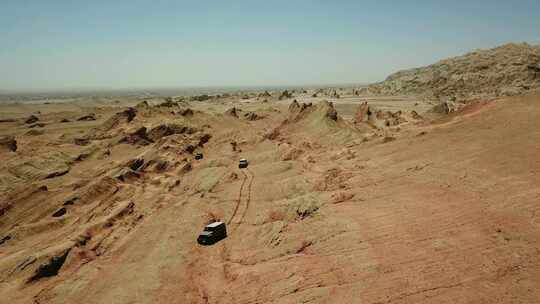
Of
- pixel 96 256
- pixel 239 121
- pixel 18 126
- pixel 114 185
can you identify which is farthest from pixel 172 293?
pixel 18 126

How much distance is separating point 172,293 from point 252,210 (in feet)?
31.3

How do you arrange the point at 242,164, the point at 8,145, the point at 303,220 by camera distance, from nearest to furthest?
1. the point at 303,220
2. the point at 242,164
3. the point at 8,145

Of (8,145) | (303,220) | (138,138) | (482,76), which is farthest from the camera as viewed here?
(482,76)

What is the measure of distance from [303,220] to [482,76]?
A: 71696 millimetres

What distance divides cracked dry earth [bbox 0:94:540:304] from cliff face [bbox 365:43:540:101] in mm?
41763

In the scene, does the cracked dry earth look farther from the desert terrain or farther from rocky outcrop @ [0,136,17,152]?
rocky outcrop @ [0,136,17,152]

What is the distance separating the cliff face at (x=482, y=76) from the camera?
67.9m

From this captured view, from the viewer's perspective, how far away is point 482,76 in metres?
78.9

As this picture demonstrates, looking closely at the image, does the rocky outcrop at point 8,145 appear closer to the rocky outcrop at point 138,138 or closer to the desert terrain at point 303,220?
the desert terrain at point 303,220

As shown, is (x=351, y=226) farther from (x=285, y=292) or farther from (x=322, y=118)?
(x=322, y=118)

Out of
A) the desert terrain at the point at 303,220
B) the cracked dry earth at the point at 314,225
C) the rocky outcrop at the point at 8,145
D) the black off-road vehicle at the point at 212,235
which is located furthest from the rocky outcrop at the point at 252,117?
the black off-road vehicle at the point at 212,235

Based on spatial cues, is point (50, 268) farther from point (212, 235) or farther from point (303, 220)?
point (303, 220)

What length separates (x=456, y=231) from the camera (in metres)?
15.9

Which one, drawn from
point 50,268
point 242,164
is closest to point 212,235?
point 50,268
